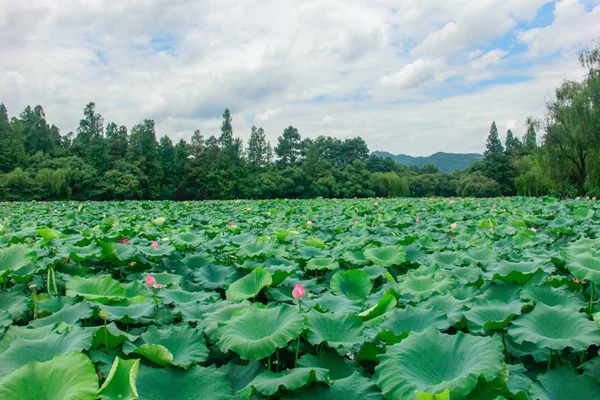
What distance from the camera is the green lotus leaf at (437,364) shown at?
1055 millimetres

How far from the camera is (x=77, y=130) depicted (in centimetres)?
4806

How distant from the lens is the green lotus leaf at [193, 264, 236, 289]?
2.38 meters

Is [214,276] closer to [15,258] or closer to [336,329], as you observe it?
[15,258]

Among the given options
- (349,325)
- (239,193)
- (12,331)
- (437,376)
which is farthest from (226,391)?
(239,193)

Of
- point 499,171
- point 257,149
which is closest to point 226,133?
point 257,149

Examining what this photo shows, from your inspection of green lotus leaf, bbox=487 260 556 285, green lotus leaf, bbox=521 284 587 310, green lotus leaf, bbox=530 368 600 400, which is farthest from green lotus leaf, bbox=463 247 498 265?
green lotus leaf, bbox=530 368 600 400

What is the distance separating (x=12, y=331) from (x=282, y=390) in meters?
1.08

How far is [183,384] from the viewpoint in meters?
1.20

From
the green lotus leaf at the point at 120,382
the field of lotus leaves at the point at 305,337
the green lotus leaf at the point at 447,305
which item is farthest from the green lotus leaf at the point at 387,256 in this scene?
the green lotus leaf at the point at 120,382

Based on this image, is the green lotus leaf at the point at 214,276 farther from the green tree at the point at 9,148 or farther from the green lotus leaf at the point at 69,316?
the green tree at the point at 9,148

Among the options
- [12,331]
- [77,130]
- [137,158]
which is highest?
[77,130]

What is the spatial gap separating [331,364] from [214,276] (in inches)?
53.8

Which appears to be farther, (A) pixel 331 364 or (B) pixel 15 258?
(B) pixel 15 258

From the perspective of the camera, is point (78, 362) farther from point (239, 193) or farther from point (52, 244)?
point (239, 193)
